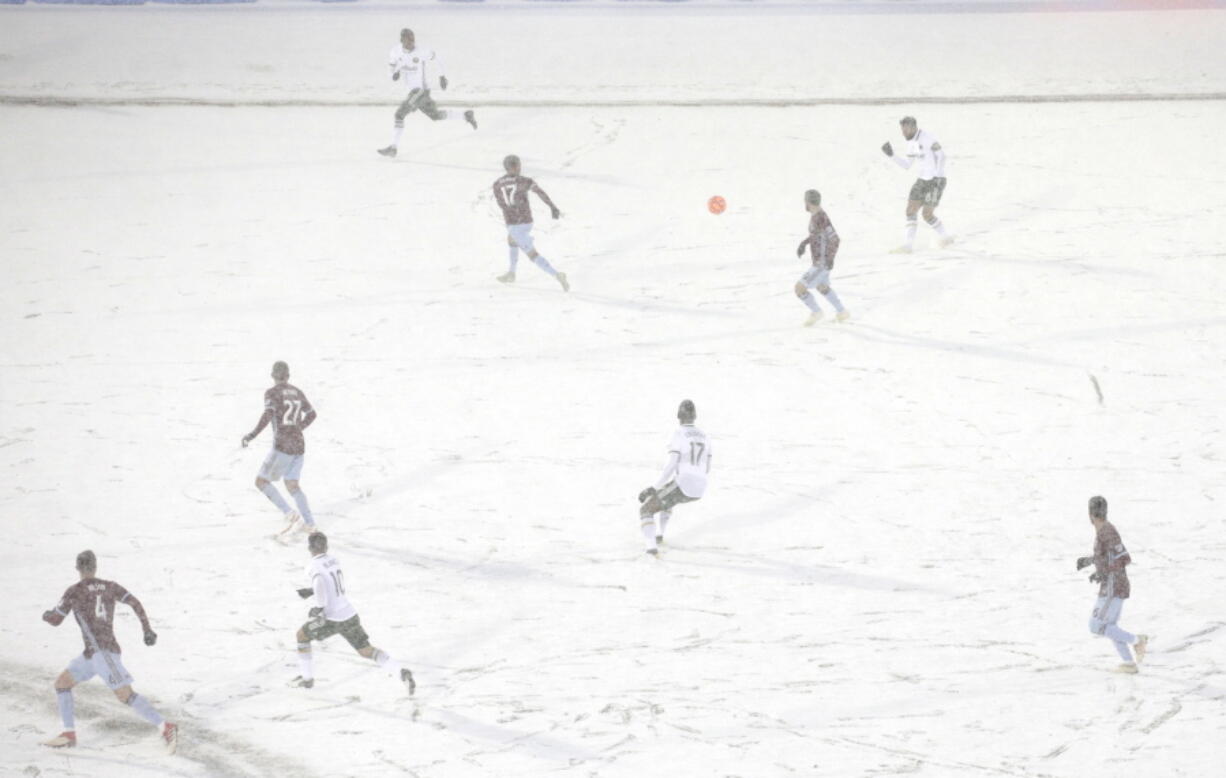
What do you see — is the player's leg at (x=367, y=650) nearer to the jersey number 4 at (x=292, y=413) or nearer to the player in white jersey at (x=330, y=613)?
the player in white jersey at (x=330, y=613)

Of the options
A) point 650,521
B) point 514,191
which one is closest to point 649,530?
point 650,521

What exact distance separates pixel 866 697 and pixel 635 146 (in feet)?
53.4

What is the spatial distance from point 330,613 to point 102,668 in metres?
1.80

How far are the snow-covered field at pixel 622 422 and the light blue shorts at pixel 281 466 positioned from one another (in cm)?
76

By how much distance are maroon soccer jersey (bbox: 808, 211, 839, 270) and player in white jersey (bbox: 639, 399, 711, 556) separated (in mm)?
5257

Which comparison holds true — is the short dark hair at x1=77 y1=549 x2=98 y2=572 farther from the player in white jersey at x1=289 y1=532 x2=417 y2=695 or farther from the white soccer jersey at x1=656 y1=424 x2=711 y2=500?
the white soccer jersey at x1=656 y1=424 x2=711 y2=500

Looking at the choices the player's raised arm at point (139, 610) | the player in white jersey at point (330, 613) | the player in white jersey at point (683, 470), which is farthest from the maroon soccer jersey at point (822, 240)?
the player's raised arm at point (139, 610)

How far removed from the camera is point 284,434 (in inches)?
600

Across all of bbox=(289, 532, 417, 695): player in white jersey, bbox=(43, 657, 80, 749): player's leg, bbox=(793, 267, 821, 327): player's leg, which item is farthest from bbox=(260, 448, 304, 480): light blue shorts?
bbox=(793, 267, 821, 327): player's leg

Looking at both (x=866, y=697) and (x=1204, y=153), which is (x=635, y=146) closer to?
(x=1204, y=153)

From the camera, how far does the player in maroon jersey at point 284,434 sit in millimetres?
15234

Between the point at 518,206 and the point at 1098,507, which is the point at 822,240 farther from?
the point at 1098,507

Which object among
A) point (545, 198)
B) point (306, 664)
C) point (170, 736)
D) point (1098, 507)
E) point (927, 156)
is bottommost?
point (170, 736)

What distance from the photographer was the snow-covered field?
1266 centimetres
